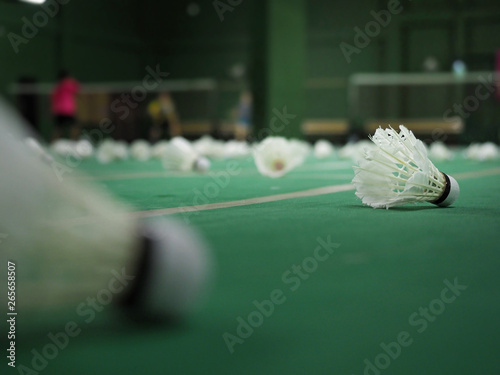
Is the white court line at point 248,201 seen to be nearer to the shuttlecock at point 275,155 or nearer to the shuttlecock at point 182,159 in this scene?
the shuttlecock at point 275,155

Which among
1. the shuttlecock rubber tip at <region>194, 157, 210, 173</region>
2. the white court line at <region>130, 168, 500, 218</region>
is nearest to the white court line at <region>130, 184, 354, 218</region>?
the white court line at <region>130, 168, 500, 218</region>

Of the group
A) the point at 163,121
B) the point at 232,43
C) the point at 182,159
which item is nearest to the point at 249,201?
the point at 182,159

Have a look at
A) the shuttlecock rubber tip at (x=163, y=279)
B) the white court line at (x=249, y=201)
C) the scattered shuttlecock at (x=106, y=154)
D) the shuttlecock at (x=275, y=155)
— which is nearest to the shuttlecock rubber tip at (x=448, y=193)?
the white court line at (x=249, y=201)

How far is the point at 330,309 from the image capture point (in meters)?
1.67

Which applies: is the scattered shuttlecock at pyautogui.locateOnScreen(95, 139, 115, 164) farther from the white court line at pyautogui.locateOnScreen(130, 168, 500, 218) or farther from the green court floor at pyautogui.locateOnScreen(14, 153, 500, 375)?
the green court floor at pyautogui.locateOnScreen(14, 153, 500, 375)

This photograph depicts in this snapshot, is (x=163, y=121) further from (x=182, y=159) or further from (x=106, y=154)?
(x=182, y=159)

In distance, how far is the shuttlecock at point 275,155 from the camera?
5.69 metres

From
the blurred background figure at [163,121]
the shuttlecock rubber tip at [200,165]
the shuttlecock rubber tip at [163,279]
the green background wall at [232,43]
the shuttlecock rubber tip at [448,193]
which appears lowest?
the blurred background figure at [163,121]

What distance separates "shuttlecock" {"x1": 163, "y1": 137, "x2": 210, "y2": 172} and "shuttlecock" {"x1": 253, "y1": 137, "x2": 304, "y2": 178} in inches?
55.5

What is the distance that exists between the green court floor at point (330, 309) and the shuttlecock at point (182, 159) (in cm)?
401

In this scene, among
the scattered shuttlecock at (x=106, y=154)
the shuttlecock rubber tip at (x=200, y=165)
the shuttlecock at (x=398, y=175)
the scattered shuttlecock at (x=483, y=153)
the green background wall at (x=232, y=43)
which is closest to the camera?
the shuttlecock at (x=398, y=175)

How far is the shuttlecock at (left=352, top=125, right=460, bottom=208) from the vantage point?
3273mm

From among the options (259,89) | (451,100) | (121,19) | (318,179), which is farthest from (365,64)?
(318,179)

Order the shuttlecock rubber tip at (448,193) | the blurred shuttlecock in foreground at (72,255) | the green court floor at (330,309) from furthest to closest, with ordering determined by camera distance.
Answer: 1. the shuttlecock rubber tip at (448,193)
2. the blurred shuttlecock in foreground at (72,255)
3. the green court floor at (330,309)
